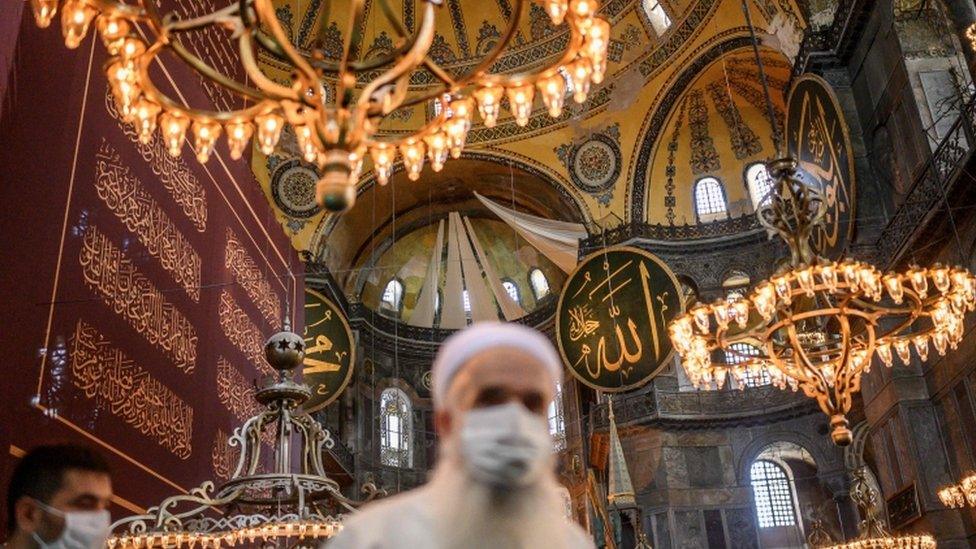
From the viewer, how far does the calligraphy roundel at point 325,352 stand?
484 inches

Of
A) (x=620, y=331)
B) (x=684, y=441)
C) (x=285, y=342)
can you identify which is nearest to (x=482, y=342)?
(x=285, y=342)

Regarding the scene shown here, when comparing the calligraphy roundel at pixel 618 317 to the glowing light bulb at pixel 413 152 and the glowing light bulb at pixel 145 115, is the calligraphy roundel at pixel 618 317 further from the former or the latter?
the glowing light bulb at pixel 145 115

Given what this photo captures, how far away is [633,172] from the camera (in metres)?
15.9

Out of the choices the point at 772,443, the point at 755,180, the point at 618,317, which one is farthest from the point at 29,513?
the point at 755,180

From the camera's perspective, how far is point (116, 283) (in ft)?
17.7

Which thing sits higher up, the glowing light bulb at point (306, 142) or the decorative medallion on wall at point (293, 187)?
the decorative medallion on wall at point (293, 187)

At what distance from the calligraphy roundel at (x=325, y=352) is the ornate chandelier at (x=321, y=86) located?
842 centimetres

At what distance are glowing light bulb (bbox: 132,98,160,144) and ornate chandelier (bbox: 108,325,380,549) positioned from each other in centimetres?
168

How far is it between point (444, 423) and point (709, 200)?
15.8 meters

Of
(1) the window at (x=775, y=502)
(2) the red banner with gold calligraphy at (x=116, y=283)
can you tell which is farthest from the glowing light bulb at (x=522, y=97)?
(1) the window at (x=775, y=502)

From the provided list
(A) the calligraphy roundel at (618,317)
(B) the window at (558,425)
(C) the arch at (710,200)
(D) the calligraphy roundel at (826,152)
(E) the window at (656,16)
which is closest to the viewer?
(D) the calligraphy roundel at (826,152)

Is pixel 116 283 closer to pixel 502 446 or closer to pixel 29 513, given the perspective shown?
pixel 29 513

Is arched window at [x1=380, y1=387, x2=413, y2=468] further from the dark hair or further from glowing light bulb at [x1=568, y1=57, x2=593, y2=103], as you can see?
the dark hair

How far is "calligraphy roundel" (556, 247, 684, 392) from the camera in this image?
11492mm
